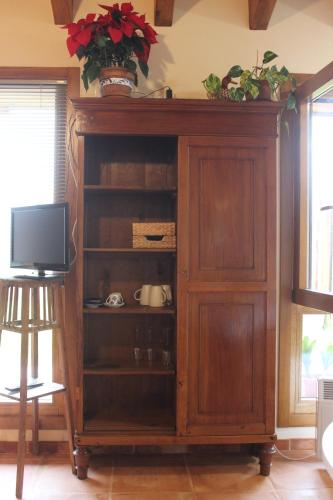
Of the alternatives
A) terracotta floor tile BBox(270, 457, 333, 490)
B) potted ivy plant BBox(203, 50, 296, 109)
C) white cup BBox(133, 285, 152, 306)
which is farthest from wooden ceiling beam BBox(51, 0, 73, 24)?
terracotta floor tile BBox(270, 457, 333, 490)

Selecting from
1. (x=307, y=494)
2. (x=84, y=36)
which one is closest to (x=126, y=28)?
(x=84, y=36)

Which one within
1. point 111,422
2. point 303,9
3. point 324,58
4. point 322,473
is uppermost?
point 303,9

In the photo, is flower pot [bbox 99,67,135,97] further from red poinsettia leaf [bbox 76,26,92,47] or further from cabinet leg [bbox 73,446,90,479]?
cabinet leg [bbox 73,446,90,479]

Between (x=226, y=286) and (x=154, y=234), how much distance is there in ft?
1.58

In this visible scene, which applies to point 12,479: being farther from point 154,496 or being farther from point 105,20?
point 105,20

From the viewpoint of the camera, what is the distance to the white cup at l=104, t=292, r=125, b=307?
2457 mm

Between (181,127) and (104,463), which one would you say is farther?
(104,463)

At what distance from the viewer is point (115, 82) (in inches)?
91.7

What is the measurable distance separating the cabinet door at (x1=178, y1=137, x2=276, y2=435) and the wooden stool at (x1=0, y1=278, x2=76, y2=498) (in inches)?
26.0

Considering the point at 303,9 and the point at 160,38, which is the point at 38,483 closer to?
the point at 160,38

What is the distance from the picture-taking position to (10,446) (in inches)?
104

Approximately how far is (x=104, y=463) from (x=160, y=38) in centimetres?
257

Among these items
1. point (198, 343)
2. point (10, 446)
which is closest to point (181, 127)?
point (198, 343)

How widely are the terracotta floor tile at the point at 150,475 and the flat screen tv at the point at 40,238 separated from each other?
118 cm
